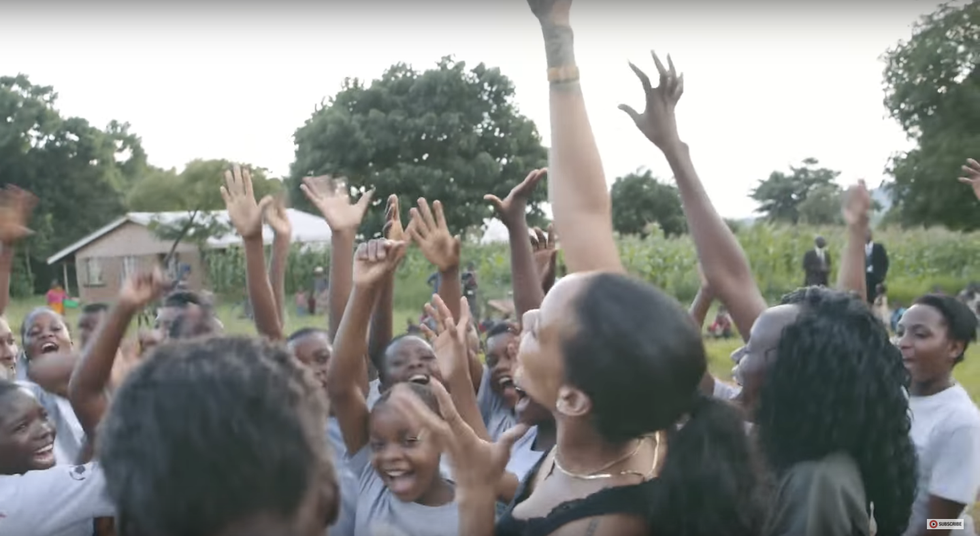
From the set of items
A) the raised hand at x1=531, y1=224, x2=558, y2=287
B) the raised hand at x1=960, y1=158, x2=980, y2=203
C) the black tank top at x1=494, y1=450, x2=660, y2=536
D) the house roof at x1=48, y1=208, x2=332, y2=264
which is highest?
the raised hand at x1=960, y1=158, x2=980, y2=203

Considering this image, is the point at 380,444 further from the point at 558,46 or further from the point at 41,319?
the point at 41,319

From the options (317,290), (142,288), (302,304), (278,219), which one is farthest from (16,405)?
(302,304)

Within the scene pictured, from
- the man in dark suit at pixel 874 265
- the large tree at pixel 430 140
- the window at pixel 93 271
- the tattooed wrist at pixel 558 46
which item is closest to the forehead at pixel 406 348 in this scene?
the tattooed wrist at pixel 558 46

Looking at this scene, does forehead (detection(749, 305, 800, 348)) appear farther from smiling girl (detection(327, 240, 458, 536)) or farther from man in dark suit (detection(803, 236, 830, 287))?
man in dark suit (detection(803, 236, 830, 287))

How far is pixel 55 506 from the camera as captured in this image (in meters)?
2.38

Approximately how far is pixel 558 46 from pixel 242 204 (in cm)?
213

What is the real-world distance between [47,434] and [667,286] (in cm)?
1723

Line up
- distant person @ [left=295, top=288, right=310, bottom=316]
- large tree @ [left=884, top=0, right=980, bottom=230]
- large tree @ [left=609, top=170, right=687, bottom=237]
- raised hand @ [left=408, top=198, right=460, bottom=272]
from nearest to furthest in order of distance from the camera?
raised hand @ [left=408, top=198, right=460, bottom=272], distant person @ [left=295, top=288, right=310, bottom=316], large tree @ [left=884, top=0, right=980, bottom=230], large tree @ [left=609, top=170, right=687, bottom=237]

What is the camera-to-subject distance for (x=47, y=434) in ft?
8.87

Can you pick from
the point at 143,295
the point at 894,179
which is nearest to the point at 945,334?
the point at 143,295

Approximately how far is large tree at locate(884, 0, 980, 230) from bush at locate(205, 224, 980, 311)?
5079mm

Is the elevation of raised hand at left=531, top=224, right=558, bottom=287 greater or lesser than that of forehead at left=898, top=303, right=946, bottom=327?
greater

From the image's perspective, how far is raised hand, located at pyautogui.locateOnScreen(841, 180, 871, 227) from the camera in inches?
133

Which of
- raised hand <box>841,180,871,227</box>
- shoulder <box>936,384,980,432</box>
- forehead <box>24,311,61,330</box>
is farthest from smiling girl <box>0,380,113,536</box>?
raised hand <box>841,180,871,227</box>
